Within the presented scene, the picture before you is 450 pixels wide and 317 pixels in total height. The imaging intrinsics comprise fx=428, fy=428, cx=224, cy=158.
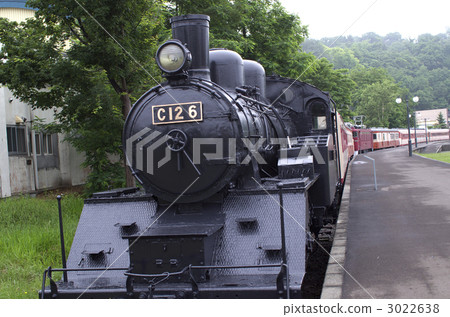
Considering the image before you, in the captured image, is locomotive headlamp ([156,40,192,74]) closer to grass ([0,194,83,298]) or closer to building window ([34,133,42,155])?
grass ([0,194,83,298])

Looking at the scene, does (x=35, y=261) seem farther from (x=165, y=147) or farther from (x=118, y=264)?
(x=165, y=147)

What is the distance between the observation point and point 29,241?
7887 millimetres

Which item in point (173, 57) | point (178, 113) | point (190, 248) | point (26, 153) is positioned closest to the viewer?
point (190, 248)

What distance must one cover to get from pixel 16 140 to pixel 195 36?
41.5 feet

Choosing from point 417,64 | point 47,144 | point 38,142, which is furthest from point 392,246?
point 417,64

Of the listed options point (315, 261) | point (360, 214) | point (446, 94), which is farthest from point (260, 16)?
point (446, 94)

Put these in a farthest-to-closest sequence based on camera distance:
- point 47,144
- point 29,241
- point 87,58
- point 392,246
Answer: point 47,144 < point 87,58 < point 29,241 < point 392,246

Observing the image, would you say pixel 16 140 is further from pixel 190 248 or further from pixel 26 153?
pixel 190 248

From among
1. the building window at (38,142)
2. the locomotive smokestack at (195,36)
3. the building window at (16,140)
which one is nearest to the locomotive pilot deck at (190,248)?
the locomotive smokestack at (195,36)

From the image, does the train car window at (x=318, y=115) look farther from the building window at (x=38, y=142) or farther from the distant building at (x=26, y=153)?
the building window at (x=38, y=142)

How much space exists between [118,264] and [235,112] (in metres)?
2.16

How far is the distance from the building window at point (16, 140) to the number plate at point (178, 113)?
487 inches

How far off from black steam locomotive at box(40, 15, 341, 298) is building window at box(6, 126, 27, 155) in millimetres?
11424

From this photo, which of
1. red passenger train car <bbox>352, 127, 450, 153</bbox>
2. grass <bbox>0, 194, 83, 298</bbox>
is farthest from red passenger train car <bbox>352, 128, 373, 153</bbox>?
grass <bbox>0, 194, 83, 298</bbox>
